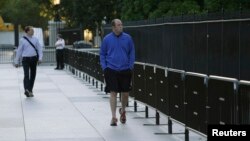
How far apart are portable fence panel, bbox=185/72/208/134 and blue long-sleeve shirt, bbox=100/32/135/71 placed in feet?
9.10

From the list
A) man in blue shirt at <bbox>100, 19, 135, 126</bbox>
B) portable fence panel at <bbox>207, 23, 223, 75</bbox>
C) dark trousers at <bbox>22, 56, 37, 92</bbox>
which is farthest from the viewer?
dark trousers at <bbox>22, 56, 37, 92</bbox>

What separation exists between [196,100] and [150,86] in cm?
346

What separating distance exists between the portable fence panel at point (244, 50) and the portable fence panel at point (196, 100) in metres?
3.95

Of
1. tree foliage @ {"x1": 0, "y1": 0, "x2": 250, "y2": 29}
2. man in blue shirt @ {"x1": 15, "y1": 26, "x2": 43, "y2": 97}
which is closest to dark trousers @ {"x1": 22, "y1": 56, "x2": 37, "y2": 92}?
man in blue shirt @ {"x1": 15, "y1": 26, "x2": 43, "y2": 97}

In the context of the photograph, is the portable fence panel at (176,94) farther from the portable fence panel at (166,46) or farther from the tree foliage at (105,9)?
the portable fence panel at (166,46)

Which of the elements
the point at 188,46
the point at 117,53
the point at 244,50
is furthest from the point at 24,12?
the point at 117,53

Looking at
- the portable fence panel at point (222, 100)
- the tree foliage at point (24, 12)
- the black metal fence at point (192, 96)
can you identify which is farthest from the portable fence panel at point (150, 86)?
the tree foliage at point (24, 12)

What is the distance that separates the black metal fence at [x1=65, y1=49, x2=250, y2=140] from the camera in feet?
28.0

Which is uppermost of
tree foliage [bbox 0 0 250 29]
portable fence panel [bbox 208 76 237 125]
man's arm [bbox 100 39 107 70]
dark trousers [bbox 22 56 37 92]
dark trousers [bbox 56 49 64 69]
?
tree foliage [bbox 0 0 250 29]

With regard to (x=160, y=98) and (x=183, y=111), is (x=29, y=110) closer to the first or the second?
(x=160, y=98)

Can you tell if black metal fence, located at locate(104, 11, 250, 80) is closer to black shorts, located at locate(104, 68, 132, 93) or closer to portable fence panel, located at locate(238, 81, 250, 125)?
black shorts, located at locate(104, 68, 132, 93)

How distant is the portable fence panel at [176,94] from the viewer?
10.8 metres

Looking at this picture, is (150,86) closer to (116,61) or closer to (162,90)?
(116,61)

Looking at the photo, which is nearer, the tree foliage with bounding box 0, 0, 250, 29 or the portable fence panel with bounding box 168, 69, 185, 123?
the portable fence panel with bounding box 168, 69, 185, 123
